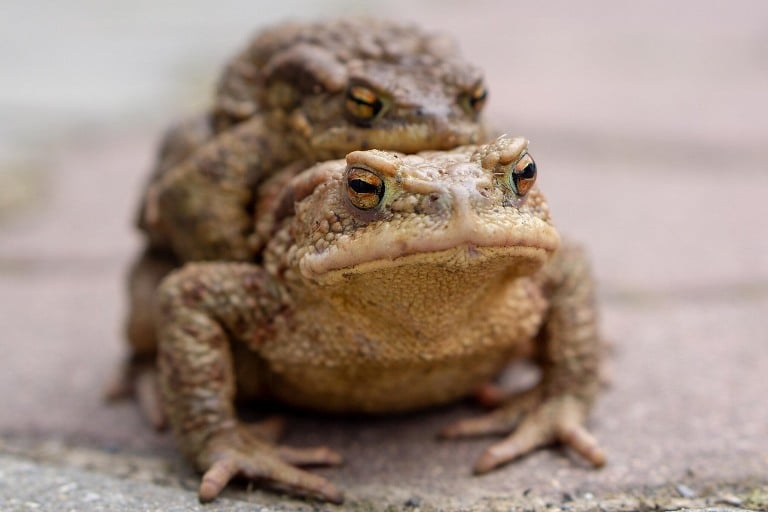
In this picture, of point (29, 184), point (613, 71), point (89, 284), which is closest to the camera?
point (89, 284)

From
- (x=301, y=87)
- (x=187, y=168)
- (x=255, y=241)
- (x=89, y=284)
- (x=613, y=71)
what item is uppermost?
(x=613, y=71)

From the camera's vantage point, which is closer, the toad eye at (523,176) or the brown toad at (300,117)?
the toad eye at (523,176)

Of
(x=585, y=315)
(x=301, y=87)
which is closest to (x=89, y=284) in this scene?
(x=301, y=87)

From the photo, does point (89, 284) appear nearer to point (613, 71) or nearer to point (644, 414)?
point (644, 414)

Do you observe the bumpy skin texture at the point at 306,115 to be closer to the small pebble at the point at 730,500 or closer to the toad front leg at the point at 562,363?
the toad front leg at the point at 562,363

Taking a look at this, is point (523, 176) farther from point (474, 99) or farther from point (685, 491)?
point (685, 491)

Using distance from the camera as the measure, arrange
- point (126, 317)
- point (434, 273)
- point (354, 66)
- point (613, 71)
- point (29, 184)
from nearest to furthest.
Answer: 1. point (434, 273)
2. point (354, 66)
3. point (126, 317)
4. point (29, 184)
5. point (613, 71)

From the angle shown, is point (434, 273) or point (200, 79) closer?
point (434, 273)

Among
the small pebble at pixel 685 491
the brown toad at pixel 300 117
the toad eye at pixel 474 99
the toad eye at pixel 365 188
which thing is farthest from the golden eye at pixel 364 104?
the small pebble at pixel 685 491
